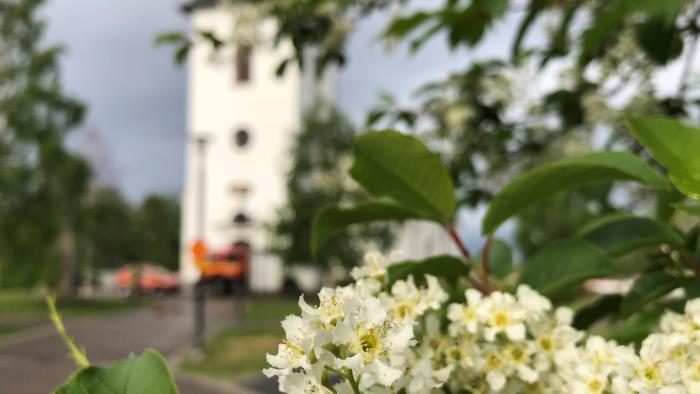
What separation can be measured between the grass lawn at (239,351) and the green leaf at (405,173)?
225 inches

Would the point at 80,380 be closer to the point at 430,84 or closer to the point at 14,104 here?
the point at 430,84

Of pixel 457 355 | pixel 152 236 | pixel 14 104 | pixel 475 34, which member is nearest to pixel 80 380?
pixel 457 355

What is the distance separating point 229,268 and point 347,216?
2445 cm

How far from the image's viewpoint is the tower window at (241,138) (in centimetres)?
2656

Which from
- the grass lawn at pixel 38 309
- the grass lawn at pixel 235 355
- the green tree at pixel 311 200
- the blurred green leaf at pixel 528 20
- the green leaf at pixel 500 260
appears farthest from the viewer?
the green tree at pixel 311 200

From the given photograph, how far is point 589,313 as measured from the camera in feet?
3.52

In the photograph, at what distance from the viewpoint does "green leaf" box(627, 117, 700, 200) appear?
622 mm

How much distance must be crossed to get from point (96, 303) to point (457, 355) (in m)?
21.6

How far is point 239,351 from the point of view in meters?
10.7

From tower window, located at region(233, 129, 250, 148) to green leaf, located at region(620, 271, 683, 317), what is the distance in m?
26.2

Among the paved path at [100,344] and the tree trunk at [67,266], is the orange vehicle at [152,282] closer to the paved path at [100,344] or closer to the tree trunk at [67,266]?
the tree trunk at [67,266]

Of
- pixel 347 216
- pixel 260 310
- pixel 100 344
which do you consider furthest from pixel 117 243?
pixel 347 216

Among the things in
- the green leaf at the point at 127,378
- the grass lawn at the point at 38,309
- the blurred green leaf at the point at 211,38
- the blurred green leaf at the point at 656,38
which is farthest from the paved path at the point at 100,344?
the green leaf at the point at 127,378

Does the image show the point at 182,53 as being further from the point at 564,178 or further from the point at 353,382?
the point at 353,382
